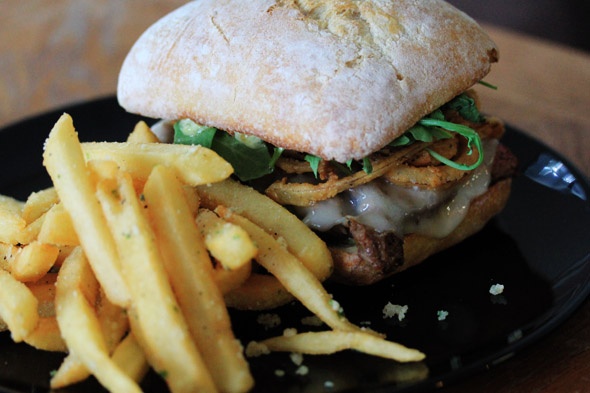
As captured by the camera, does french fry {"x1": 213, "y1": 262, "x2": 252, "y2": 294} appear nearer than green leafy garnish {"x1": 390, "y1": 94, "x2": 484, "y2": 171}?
Yes

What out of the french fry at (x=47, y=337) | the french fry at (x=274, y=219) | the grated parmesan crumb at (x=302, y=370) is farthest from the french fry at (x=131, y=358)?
the french fry at (x=274, y=219)

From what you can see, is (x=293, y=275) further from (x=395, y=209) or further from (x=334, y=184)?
(x=395, y=209)

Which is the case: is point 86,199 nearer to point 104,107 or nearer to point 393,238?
point 393,238

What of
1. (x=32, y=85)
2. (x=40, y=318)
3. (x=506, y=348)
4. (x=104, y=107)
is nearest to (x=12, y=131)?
(x=104, y=107)

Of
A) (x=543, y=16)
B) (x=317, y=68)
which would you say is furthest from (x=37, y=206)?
(x=543, y=16)

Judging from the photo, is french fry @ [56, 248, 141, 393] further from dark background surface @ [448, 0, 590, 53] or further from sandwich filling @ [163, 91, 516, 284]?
dark background surface @ [448, 0, 590, 53]

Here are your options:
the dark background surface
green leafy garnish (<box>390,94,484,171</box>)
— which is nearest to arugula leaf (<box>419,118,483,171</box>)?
green leafy garnish (<box>390,94,484,171</box>)

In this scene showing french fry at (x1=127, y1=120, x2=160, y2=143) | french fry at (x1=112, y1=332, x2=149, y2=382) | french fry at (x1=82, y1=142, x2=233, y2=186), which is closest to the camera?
french fry at (x1=112, y1=332, x2=149, y2=382)
